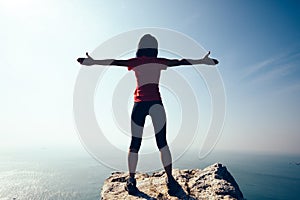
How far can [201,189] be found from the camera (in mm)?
5020

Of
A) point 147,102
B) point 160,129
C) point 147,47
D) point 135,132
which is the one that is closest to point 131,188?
point 135,132

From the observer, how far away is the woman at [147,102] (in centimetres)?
494

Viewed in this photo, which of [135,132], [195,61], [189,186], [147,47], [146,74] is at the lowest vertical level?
[189,186]

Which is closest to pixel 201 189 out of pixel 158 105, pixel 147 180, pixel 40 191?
pixel 147 180

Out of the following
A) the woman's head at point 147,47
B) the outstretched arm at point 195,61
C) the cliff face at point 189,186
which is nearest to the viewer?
the cliff face at point 189,186

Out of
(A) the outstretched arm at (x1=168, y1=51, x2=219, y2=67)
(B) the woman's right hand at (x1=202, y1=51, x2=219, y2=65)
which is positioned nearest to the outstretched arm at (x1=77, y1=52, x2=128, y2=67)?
(A) the outstretched arm at (x1=168, y1=51, x2=219, y2=67)

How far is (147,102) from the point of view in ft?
16.2

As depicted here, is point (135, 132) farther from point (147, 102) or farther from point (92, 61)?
point (92, 61)

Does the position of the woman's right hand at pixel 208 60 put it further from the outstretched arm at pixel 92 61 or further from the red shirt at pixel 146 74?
the outstretched arm at pixel 92 61

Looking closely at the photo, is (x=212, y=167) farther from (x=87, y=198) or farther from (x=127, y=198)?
(x=87, y=198)

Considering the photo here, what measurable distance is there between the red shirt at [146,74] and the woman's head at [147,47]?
176 mm

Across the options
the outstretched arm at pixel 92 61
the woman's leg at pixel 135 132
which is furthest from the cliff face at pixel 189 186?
the outstretched arm at pixel 92 61

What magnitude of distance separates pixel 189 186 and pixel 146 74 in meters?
3.13

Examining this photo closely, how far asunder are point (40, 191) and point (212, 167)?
149330 millimetres
